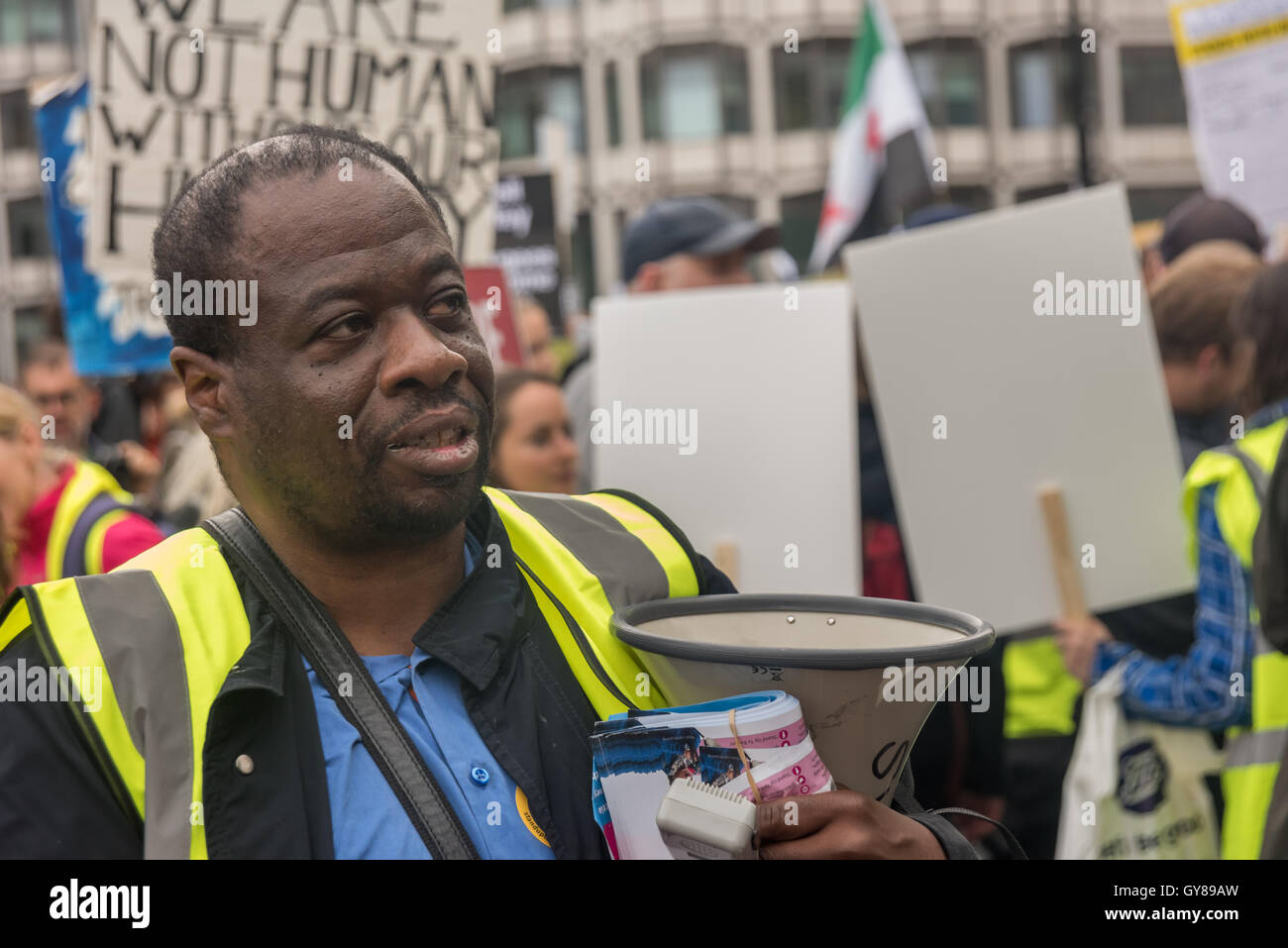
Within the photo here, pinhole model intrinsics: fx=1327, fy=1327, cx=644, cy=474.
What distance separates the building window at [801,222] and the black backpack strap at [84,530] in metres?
14.6

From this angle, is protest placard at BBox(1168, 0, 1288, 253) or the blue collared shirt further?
protest placard at BBox(1168, 0, 1288, 253)

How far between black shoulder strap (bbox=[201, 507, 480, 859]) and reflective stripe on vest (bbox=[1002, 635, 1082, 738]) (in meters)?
2.21

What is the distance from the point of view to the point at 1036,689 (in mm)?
3246

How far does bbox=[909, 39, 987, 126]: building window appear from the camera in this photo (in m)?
11.0

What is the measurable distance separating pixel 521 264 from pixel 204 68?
3138mm

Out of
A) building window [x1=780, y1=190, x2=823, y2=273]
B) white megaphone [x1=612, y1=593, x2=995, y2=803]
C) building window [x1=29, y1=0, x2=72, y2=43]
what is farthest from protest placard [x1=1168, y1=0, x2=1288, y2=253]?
building window [x1=780, y1=190, x2=823, y2=273]

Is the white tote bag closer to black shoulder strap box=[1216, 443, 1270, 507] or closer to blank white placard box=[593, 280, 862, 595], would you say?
black shoulder strap box=[1216, 443, 1270, 507]

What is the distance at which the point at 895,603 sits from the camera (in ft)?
4.16

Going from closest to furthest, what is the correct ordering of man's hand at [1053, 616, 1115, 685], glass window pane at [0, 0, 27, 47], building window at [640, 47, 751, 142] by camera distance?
man's hand at [1053, 616, 1115, 685]
building window at [640, 47, 751, 142]
glass window pane at [0, 0, 27, 47]

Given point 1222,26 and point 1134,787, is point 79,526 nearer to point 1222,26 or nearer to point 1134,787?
point 1134,787

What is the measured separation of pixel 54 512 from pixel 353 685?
236 centimetres

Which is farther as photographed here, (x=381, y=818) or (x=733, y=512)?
(x=733, y=512)
